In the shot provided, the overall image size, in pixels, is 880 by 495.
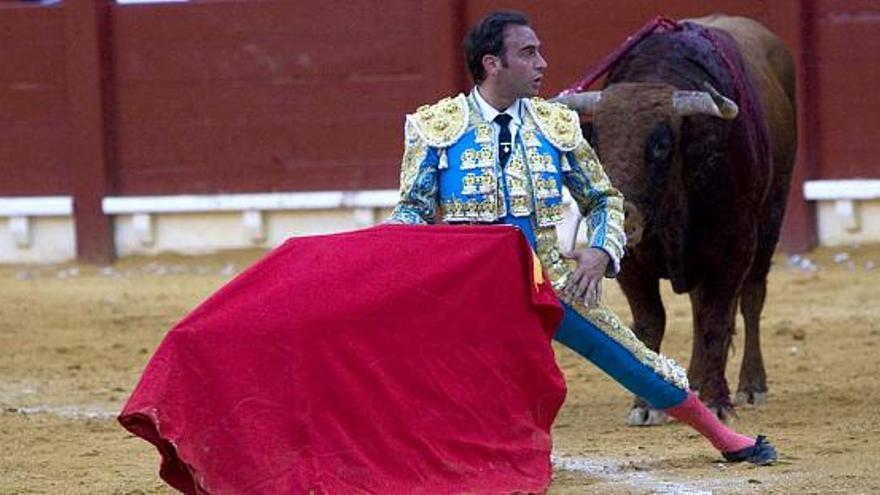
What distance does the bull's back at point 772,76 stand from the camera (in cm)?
656

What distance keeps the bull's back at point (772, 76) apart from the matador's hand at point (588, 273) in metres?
2.36

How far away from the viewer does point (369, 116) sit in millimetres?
10461

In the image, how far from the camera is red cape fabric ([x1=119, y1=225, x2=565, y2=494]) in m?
3.86

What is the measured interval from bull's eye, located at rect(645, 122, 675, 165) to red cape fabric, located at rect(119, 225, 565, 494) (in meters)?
1.54

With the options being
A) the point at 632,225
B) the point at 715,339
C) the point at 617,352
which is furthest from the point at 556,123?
the point at 715,339

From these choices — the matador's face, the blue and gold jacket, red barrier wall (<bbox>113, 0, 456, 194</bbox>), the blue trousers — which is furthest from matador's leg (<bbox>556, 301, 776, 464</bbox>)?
red barrier wall (<bbox>113, 0, 456, 194</bbox>)

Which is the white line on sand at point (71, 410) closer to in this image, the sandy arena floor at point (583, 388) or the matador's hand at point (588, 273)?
the sandy arena floor at point (583, 388)

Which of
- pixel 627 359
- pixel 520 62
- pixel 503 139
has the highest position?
pixel 520 62

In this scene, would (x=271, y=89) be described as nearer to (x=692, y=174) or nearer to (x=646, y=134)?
(x=692, y=174)

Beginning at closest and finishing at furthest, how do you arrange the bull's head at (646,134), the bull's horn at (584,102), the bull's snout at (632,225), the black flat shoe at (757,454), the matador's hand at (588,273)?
the matador's hand at (588,273) → the black flat shoe at (757,454) → the bull's snout at (632,225) → the bull's head at (646,134) → the bull's horn at (584,102)

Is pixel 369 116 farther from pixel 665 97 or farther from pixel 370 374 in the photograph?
pixel 370 374

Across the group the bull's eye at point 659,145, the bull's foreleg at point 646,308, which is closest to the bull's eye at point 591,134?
the bull's eye at point 659,145

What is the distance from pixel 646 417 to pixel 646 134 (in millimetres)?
780

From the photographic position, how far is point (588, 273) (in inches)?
164
